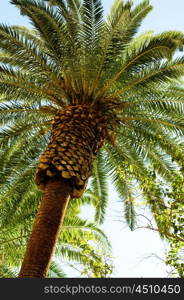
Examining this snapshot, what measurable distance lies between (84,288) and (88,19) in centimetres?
632

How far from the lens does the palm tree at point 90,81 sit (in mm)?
7297

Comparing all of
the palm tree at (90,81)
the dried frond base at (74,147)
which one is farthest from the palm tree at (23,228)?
the dried frond base at (74,147)

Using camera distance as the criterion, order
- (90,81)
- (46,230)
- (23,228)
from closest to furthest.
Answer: (46,230) → (90,81) → (23,228)

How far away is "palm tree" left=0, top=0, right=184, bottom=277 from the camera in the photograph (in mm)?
7297

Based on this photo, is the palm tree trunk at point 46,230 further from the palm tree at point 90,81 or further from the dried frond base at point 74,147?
the palm tree at point 90,81

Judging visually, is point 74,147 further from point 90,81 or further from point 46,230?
point 90,81

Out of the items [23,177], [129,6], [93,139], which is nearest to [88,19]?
[129,6]

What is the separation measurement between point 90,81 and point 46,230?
405cm

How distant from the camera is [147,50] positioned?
756 cm

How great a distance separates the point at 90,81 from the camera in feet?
25.2

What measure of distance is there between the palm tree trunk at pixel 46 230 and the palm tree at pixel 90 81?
→ 1.04 m

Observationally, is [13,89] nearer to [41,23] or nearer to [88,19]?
[41,23]

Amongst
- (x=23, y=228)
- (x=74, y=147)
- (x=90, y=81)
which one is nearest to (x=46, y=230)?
(x=74, y=147)

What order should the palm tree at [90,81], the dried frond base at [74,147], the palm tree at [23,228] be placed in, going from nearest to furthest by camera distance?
the dried frond base at [74,147], the palm tree at [90,81], the palm tree at [23,228]
